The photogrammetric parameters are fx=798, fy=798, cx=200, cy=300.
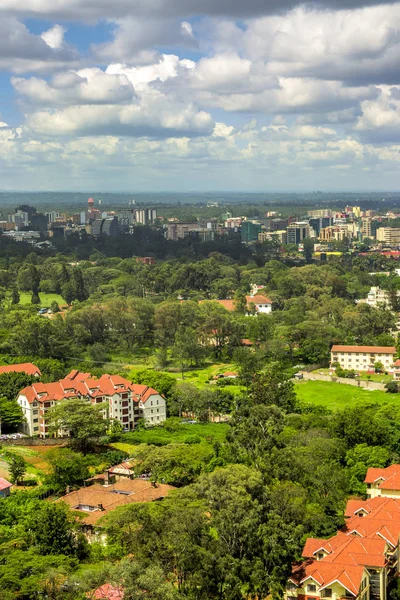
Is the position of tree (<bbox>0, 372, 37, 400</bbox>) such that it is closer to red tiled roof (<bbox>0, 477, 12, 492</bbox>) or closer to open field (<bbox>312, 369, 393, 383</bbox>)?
red tiled roof (<bbox>0, 477, 12, 492</bbox>)

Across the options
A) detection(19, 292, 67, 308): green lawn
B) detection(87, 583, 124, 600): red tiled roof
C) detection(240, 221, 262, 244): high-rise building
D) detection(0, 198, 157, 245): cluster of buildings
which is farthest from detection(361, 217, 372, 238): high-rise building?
detection(87, 583, 124, 600): red tiled roof

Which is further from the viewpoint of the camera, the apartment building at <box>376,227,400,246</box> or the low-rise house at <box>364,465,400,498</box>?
the apartment building at <box>376,227,400,246</box>

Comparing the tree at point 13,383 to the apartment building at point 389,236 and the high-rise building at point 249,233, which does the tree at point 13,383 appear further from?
the apartment building at point 389,236

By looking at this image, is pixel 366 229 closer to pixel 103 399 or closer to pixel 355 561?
pixel 103 399

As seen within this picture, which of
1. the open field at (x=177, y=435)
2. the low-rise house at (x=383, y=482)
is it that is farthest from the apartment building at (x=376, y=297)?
the low-rise house at (x=383, y=482)

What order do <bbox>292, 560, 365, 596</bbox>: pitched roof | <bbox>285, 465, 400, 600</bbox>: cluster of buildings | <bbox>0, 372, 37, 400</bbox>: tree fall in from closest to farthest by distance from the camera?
<bbox>292, 560, 365, 596</bbox>: pitched roof
<bbox>285, 465, 400, 600</bbox>: cluster of buildings
<bbox>0, 372, 37, 400</bbox>: tree

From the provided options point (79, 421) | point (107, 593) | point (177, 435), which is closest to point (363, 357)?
point (177, 435)

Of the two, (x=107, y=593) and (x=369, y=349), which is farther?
(x=369, y=349)
